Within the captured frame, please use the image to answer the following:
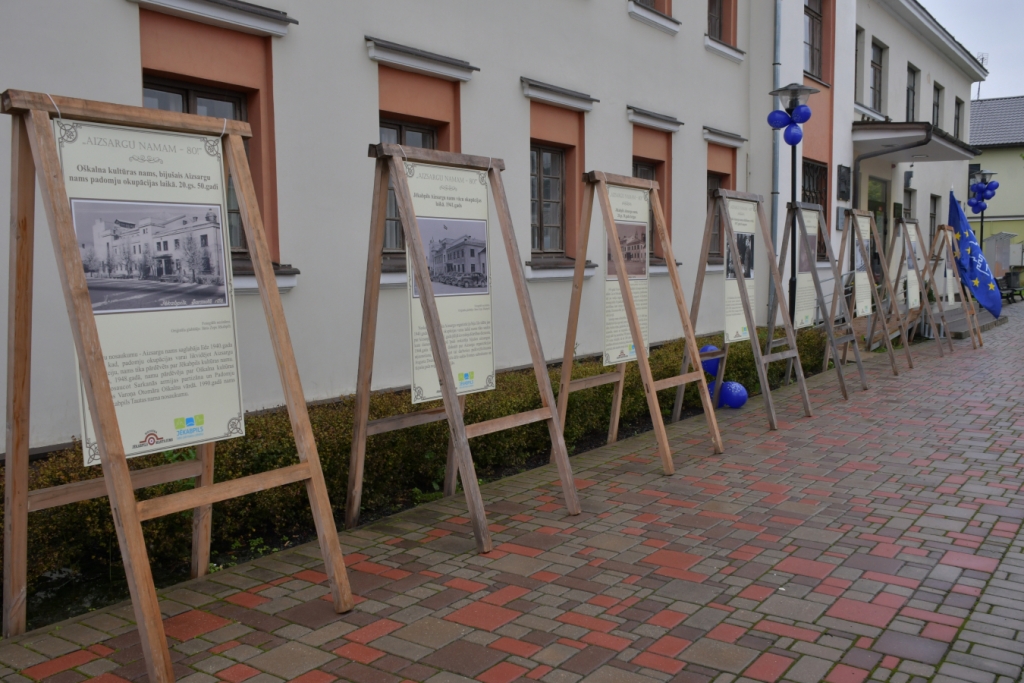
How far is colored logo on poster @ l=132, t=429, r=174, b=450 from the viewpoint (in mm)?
3383

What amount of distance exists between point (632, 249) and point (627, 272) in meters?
0.23

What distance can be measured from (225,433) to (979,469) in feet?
16.8

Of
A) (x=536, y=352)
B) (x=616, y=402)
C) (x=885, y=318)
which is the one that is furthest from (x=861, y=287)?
(x=536, y=352)

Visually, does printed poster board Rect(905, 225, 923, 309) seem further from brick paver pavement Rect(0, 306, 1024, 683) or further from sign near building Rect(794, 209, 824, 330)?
brick paver pavement Rect(0, 306, 1024, 683)

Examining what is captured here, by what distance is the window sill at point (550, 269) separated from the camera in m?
9.70

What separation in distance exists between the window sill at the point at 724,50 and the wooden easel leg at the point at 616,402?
765 centimetres

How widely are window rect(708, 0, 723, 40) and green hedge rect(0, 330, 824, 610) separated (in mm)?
8031

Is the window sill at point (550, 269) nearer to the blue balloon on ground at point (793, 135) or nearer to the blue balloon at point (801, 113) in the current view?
the blue balloon on ground at point (793, 135)

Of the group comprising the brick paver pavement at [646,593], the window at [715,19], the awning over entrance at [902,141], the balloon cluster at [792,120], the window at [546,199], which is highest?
the window at [715,19]

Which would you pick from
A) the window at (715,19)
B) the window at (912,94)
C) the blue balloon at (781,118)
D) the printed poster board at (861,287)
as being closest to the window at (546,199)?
the blue balloon at (781,118)

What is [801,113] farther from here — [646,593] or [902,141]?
[646,593]

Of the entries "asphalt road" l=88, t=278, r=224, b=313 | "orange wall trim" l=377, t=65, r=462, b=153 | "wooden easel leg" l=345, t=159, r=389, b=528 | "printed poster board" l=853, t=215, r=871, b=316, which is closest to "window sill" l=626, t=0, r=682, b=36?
"printed poster board" l=853, t=215, r=871, b=316

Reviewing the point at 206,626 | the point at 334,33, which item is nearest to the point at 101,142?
the point at 206,626

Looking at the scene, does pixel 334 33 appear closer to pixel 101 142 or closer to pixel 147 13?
pixel 147 13
